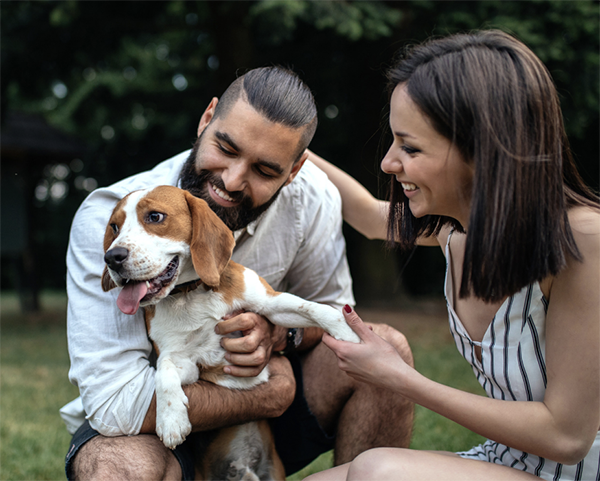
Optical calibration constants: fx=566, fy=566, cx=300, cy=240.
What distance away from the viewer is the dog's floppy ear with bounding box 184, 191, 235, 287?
2264mm

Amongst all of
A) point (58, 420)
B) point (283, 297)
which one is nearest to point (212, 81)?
point (58, 420)

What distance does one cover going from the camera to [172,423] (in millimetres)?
2166

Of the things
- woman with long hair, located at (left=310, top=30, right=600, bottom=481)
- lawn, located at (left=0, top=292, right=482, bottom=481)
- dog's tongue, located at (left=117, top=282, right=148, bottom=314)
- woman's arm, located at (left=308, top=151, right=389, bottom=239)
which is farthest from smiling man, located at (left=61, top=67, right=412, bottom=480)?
lawn, located at (left=0, top=292, right=482, bottom=481)

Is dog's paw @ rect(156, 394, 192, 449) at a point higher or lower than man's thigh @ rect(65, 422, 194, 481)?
higher

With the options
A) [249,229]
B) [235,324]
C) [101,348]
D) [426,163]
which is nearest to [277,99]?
[249,229]

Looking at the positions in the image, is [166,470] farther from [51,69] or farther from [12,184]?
[12,184]

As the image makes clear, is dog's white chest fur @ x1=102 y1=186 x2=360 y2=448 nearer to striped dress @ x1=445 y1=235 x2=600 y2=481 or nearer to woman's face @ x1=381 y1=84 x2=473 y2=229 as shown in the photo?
striped dress @ x1=445 y1=235 x2=600 y2=481

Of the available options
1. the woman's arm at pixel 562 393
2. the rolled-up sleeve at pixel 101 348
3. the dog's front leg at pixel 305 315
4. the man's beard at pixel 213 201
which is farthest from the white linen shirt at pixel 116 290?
the woman's arm at pixel 562 393

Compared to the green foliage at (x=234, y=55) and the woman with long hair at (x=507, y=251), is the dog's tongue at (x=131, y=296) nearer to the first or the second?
the woman with long hair at (x=507, y=251)

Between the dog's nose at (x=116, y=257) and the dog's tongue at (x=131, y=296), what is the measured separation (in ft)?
0.34

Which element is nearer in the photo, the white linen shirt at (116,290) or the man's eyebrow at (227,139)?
the white linen shirt at (116,290)

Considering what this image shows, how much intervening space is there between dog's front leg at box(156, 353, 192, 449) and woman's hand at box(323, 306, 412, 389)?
0.62m

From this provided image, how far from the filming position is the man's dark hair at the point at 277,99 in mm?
2564

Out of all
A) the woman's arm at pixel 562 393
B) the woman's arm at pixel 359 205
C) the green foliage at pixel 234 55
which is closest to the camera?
the woman's arm at pixel 562 393
